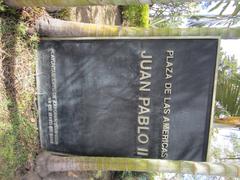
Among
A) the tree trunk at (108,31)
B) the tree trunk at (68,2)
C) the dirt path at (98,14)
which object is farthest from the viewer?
the dirt path at (98,14)

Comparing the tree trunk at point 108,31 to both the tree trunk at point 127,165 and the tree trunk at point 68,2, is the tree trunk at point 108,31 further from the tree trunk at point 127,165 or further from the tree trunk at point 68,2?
the tree trunk at point 127,165

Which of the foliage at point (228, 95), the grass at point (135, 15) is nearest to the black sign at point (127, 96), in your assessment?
the foliage at point (228, 95)

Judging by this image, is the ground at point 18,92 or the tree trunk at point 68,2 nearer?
the tree trunk at point 68,2

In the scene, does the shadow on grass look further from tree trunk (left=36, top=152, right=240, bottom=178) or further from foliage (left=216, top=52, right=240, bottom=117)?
foliage (left=216, top=52, right=240, bottom=117)

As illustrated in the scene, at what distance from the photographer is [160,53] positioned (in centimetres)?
448

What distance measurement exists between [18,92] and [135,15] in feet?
17.4

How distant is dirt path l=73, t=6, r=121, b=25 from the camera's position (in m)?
6.60

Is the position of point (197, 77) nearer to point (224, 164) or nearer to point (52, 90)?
point (224, 164)

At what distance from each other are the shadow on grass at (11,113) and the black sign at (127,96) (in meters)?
0.37

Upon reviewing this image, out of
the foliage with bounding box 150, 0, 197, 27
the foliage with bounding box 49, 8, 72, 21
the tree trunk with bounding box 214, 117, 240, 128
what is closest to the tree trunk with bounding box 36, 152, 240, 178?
the tree trunk with bounding box 214, 117, 240, 128

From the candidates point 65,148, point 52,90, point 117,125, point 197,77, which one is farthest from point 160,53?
point 65,148

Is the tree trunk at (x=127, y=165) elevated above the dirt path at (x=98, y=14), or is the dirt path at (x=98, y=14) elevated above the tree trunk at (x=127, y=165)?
the dirt path at (x=98, y=14)

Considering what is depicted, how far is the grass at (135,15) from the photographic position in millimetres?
9016

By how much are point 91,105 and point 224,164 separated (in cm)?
191
